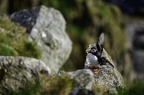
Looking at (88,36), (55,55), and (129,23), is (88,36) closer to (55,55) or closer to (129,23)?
(129,23)

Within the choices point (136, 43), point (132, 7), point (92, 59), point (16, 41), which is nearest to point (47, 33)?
point (16, 41)

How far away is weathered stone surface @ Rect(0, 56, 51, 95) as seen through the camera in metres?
14.4

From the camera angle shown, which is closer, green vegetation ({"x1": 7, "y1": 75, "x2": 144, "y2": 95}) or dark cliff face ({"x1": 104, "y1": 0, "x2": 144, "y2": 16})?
green vegetation ({"x1": 7, "y1": 75, "x2": 144, "y2": 95})

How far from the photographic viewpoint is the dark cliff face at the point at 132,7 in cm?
8206

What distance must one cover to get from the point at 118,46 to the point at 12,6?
1702cm

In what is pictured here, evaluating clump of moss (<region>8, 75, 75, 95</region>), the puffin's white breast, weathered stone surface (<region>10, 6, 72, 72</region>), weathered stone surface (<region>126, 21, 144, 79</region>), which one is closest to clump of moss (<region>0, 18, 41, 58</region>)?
weathered stone surface (<region>10, 6, 72, 72</region>)

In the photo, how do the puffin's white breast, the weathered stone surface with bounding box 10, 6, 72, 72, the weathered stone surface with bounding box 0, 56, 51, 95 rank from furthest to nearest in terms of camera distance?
the weathered stone surface with bounding box 10, 6, 72, 72, the puffin's white breast, the weathered stone surface with bounding box 0, 56, 51, 95

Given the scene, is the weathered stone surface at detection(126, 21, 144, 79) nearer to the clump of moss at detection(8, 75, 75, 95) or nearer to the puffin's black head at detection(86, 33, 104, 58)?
the puffin's black head at detection(86, 33, 104, 58)

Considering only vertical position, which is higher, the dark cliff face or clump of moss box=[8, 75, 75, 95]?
clump of moss box=[8, 75, 75, 95]

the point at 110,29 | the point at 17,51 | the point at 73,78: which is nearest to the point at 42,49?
the point at 17,51

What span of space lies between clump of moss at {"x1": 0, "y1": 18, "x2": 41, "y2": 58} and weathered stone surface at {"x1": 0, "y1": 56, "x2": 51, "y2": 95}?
25.5ft

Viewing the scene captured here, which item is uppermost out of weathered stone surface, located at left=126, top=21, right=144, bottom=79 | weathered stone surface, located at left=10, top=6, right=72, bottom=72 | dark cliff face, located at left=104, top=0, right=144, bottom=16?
weathered stone surface, located at left=10, top=6, right=72, bottom=72

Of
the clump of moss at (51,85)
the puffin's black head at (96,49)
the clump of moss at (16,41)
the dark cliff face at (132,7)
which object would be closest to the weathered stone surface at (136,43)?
the dark cliff face at (132,7)

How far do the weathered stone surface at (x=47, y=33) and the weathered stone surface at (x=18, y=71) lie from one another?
12.2 meters
